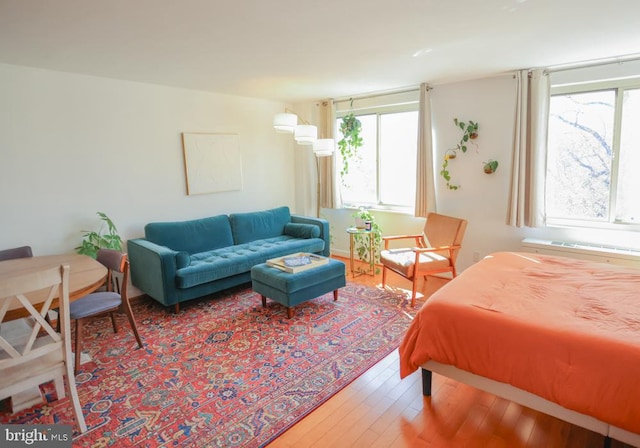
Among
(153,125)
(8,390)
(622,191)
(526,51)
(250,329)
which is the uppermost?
(526,51)

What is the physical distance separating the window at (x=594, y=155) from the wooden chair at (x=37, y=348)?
4.49m

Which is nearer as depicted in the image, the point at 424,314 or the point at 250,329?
the point at 424,314

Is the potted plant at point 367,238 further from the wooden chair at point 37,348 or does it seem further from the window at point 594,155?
the wooden chair at point 37,348

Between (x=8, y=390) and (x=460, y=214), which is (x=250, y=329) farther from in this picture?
(x=460, y=214)

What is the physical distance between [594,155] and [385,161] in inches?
96.3

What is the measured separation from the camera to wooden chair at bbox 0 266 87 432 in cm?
175

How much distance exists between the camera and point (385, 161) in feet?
17.1

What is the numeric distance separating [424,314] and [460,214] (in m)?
2.66

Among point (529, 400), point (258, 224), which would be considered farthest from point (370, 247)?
point (529, 400)

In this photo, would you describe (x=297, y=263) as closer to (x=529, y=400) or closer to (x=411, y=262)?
(x=411, y=262)

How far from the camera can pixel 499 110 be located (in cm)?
400

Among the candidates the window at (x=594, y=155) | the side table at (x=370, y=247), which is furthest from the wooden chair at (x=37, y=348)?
the window at (x=594, y=155)

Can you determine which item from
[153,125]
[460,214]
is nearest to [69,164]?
[153,125]

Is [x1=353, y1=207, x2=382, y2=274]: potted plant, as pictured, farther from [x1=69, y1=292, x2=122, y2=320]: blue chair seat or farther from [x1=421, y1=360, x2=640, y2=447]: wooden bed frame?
[x1=69, y1=292, x2=122, y2=320]: blue chair seat
